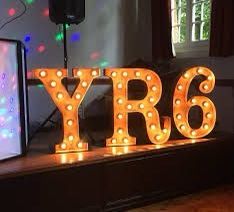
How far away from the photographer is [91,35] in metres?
3.30

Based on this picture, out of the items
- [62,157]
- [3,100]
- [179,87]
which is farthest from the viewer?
[179,87]

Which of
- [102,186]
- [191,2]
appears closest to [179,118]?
[102,186]

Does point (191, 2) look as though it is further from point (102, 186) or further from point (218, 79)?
point (102, 186)

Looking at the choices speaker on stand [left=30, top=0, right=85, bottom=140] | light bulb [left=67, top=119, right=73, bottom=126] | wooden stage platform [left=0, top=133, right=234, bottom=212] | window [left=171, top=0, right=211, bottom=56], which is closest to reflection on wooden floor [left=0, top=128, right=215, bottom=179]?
wooden stage platform [left=0, top=133, right=234, bottom=212]

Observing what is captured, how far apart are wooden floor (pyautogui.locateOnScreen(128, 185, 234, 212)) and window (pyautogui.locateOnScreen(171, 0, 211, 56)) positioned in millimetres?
1174

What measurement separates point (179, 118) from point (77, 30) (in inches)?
52.8

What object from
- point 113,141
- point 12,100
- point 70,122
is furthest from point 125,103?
point 12,100

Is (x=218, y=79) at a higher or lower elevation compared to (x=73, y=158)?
higher

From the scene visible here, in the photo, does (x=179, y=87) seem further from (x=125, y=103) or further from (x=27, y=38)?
(x=27, y=38)

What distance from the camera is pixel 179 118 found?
229cm

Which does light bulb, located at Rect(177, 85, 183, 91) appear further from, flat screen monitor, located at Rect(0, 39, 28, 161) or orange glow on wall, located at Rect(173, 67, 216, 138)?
flat screen monitor, located at Rect(0, 39, 28, 161)

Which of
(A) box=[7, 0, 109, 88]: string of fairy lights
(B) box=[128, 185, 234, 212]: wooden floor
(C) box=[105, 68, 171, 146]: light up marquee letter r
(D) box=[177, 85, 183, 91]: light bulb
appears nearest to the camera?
(B) box=[128, 185, 234, 212]: wooden floor

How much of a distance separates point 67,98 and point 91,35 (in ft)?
4.39

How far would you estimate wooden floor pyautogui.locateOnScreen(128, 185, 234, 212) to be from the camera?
2.01 metres
